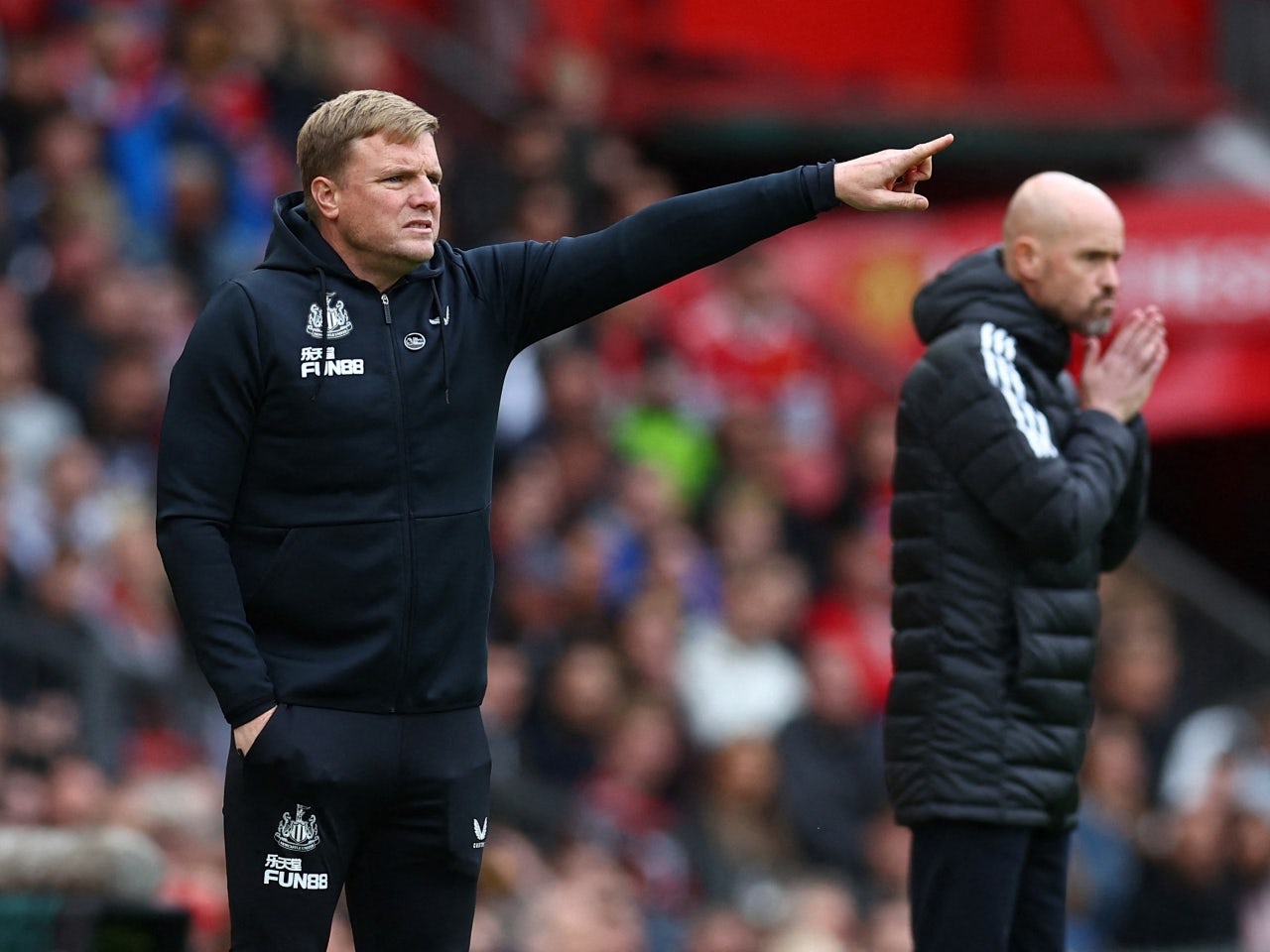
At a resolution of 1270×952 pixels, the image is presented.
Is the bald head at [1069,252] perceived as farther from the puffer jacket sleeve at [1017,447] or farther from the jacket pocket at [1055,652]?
the jacket pocket at [1055,652]

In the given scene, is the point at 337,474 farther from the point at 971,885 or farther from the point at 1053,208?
the point at 1053,208

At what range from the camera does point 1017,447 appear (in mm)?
4973

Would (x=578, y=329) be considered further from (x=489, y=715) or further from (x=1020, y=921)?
(x=1020, y=921)

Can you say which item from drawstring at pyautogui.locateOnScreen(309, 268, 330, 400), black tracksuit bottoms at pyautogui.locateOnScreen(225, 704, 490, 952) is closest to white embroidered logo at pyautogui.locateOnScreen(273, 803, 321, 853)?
black tracksuit bottoms at pyautogui.locateOnScreen(225, 704, 490, 952)

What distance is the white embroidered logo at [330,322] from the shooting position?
13.8ft

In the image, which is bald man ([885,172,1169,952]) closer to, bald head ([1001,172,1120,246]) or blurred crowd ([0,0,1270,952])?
bald head ([1001,172,1120,246])

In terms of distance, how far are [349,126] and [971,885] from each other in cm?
209

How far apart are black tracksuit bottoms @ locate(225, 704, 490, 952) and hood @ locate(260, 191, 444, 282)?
2.63 ft

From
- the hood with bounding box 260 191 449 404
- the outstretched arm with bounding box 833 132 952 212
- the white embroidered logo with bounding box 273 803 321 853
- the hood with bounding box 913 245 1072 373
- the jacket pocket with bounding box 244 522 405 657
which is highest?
the hood with bounding box 913 245 1072 373

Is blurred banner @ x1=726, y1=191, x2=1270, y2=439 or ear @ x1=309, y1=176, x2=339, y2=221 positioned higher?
blurred banner @ x1=726, y1=191, x2=1270, y2=439

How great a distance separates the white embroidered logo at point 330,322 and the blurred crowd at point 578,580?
3146mm

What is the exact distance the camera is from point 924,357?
Answer: 5172 mm

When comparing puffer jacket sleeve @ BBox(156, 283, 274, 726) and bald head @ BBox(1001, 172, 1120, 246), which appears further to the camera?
bald head @ BBox(1001, 172, 1120, 246)

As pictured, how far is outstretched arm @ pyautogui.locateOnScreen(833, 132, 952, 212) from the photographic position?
4.27 metres
